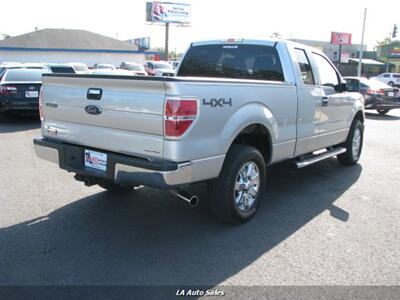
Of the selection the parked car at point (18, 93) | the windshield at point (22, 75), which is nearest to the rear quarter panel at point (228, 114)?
the parked car at point (18, 93)

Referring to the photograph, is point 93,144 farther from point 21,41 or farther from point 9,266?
point 21,41

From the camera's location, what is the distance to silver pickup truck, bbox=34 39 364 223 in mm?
3779

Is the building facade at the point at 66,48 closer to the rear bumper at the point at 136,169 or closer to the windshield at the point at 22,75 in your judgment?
the windshield at the point at 22,75

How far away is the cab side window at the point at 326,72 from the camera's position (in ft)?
20.7

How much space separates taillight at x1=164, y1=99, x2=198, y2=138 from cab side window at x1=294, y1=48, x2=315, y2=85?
247cm

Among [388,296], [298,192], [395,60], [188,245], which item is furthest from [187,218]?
[395,60]

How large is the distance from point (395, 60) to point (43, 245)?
7013cm

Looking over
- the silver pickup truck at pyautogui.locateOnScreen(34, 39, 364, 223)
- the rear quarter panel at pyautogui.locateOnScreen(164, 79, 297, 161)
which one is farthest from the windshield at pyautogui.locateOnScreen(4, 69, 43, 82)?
the rear quarter panel at pyautogui.locateOnScreen(164, 79, 297, 161)

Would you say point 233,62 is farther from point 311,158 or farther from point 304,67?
point 311,158

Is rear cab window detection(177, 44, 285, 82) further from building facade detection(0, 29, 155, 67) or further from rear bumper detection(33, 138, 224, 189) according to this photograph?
building facade detection(0, 29, 155, 67)

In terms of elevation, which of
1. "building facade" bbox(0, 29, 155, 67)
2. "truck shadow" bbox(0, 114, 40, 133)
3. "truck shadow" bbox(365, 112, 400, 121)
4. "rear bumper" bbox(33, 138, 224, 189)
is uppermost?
"building facade" bbox(0, 29, 155, 67)

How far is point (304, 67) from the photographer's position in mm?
5852

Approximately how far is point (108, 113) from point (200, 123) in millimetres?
915

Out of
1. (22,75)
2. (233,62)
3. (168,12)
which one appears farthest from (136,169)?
(168,12)
